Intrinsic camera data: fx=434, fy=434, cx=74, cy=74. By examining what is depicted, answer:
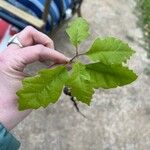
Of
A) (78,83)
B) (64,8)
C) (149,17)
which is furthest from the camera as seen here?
(149,17)

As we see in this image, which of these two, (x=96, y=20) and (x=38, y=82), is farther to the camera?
(x=96, y=20)

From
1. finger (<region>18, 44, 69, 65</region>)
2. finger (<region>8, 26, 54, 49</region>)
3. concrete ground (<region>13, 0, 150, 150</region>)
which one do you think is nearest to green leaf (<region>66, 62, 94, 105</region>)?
finger (<region>18, 44, 69, 65</region>)

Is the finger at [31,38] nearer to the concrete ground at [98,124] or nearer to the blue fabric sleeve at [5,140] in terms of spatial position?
the blue fabric sleeve at [5,140]

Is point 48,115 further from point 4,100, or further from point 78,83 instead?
point 78,83

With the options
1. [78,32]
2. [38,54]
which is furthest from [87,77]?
[38,54]

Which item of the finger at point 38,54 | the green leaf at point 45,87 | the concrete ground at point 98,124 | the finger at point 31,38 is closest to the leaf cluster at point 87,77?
the green leaf at point 45,87

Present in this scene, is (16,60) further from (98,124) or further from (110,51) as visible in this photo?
(98,124)

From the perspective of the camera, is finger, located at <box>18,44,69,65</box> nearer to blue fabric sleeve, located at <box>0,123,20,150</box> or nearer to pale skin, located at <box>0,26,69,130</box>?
pale skin, located at <box>0,26,69,130</box>

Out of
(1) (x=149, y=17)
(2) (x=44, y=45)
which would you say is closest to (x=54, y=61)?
(2) (x=44, y=45)
